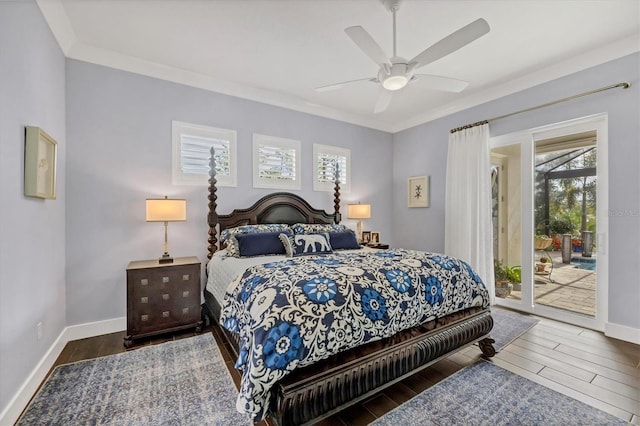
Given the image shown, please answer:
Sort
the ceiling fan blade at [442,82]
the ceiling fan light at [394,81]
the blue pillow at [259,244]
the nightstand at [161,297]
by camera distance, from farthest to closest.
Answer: the blue pillow at [259,244] → the nightstand at [161,297] → the ceiling fan blade at [442,82] → the ceiling fan light at [394,81]

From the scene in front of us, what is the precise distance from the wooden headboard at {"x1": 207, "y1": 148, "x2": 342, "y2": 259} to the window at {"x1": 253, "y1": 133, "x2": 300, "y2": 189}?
0.22m

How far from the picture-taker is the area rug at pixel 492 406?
1711 millimetres

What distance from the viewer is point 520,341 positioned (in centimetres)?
279

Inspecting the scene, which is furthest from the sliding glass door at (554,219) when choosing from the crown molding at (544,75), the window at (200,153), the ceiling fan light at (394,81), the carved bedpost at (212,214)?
the carved bedpost at (212,214)

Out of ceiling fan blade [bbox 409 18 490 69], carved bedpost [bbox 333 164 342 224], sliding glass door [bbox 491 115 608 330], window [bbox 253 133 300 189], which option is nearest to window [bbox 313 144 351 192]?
carved bedpost [bbox 333 164 342 224]

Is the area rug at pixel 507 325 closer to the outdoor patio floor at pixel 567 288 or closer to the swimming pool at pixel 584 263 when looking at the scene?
the outdoor patio floor at pixel 567 288

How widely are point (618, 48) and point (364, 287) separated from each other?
11.9 ft

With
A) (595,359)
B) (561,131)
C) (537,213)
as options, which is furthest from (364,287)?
(561,131)

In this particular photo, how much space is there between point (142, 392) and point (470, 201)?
4.25m

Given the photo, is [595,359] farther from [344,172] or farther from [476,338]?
[344,172]

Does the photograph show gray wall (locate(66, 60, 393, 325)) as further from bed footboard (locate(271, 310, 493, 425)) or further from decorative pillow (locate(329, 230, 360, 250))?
bed footboard (locate(271, 310, 493, 425))

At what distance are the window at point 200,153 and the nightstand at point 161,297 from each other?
1.09 meters

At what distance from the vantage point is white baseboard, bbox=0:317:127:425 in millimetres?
1694

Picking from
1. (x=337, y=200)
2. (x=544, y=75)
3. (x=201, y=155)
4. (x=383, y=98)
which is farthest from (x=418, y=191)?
(x=201, y=155)
